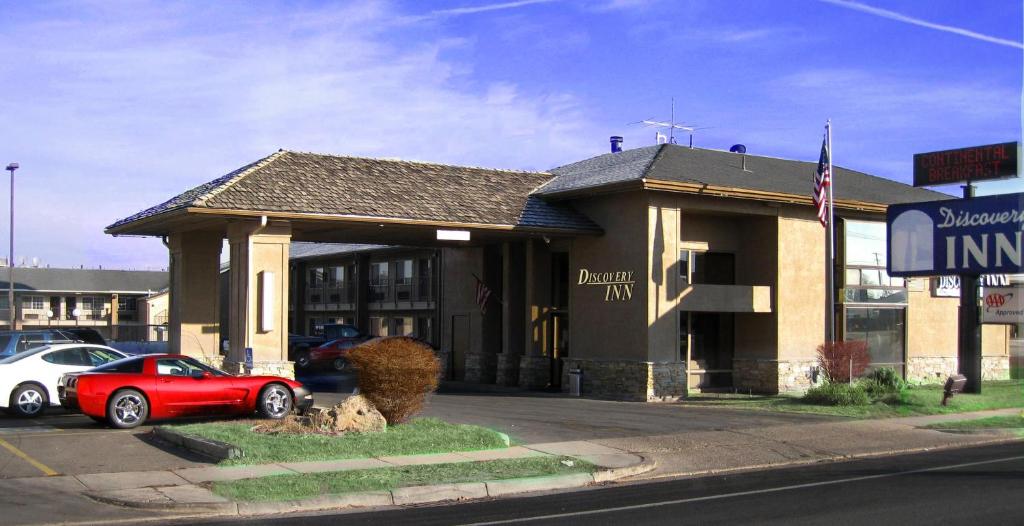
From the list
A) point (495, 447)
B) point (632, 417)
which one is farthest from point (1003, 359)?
point (495, 447)

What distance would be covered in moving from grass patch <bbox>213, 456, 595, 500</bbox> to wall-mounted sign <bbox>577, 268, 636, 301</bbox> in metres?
11.8

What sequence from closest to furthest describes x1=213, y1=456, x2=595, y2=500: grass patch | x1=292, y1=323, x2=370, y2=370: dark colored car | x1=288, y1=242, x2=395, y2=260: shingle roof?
x1=213, y1=456, x2=595, y2=500: grass patch < x1=292, y1=323, x2=370, y2=370: dark colored car < x1=288, y1=242, x2=395, y2=260: shingle roof

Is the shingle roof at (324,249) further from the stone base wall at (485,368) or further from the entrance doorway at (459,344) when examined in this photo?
the stone base wall at (485,368)

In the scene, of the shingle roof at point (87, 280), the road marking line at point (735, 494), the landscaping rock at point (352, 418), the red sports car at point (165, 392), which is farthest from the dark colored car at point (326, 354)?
the shingle roof at point (87, 280)

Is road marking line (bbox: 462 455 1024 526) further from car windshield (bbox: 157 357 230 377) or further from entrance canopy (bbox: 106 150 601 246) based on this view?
entrance canopy (bbox: 106 150 601 246)

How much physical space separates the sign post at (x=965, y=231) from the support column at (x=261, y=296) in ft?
52.3

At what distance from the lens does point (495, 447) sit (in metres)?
16.1

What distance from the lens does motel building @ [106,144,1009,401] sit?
949 inches

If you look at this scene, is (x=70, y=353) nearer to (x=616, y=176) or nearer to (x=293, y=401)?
(x=293, y=401)

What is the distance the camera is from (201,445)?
14.9m

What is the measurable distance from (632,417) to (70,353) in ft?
39.2

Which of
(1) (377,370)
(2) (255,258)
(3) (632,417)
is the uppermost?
(2) (255,258)

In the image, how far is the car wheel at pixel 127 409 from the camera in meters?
17.4

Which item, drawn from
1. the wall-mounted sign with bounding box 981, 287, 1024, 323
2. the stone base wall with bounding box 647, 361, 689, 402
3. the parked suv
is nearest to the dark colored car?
the parked suv
